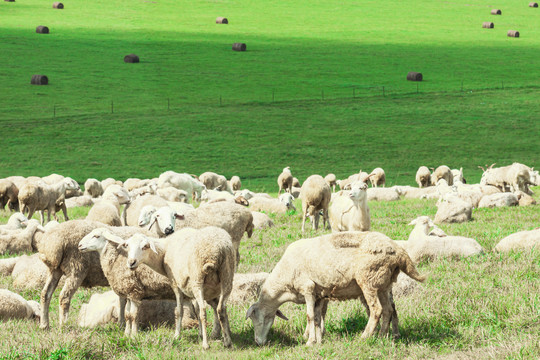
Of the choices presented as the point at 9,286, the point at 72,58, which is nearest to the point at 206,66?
the point at 72,58

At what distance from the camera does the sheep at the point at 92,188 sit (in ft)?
97.5

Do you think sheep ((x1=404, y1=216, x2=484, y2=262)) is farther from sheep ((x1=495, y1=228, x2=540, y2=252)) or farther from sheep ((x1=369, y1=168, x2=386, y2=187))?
sheep ((x1=369, y1=168, x2=386, y2=187))

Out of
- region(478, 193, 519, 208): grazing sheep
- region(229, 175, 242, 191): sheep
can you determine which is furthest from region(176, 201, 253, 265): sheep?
region(229, 175, 242, 191): sheep

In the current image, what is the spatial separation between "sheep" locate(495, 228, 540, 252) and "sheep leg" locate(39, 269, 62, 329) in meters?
7.64

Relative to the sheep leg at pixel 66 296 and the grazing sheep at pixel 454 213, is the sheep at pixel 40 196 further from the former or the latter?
the sheep leg at pixel 66 296

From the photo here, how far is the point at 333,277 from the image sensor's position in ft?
27.0

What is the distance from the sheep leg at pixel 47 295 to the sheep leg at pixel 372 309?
4.34 meters

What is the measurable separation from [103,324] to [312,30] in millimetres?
69927

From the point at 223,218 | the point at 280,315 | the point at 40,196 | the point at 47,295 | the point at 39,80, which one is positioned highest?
the point at 39,80

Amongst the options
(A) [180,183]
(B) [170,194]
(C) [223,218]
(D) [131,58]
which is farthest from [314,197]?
(D) [131,58]

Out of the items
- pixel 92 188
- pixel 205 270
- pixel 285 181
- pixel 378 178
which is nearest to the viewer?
pixel 205 270

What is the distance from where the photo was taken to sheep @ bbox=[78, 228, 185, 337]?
30.2 feet

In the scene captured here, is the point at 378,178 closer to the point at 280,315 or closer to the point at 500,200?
the point at 500,200

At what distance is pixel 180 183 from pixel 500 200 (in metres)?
10.9
